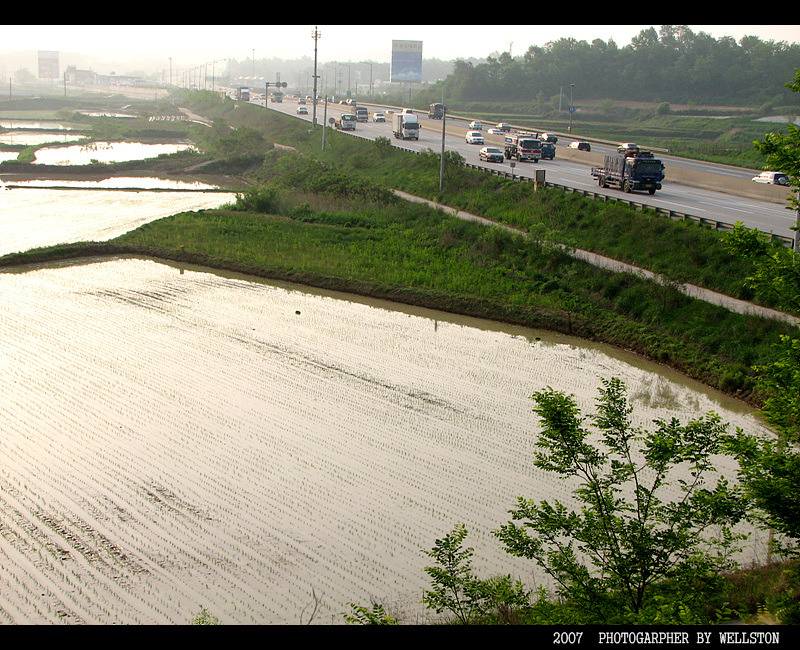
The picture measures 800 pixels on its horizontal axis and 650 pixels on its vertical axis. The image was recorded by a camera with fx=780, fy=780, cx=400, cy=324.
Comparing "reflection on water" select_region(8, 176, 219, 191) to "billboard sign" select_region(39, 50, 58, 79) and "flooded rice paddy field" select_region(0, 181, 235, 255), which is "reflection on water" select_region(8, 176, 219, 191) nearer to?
"flooded rice paddy field" select_region(0, 181, 235, 255)

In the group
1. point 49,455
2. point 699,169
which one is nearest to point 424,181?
point 699,169

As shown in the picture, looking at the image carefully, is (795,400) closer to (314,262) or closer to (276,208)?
(314,262)

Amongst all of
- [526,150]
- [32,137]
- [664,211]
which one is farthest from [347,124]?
[664,211]

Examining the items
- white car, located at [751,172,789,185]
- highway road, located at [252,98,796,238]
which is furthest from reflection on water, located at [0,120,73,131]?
white car, located at [751,172,789,185]

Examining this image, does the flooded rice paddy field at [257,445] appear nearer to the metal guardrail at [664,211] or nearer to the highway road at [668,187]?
the metal guardrail at [664,211]

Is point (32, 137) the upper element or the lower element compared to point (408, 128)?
lower

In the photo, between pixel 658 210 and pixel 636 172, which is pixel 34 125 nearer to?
pixel 636 172

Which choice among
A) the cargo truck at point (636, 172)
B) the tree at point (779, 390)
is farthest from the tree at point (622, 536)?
the cargo truck at point (636, 172)
